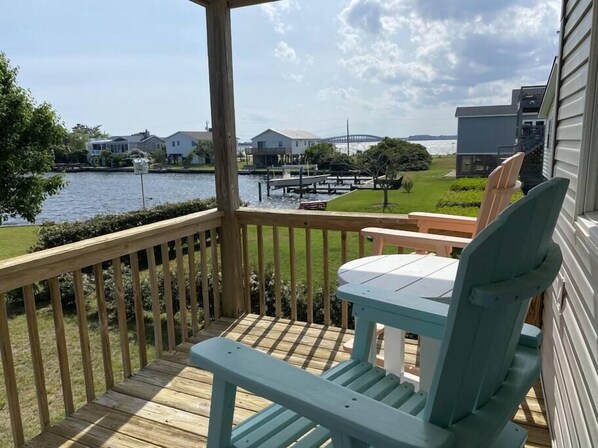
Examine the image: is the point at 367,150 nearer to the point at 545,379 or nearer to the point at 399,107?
the point at 399,107

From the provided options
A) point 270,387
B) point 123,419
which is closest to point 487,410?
point 270,387

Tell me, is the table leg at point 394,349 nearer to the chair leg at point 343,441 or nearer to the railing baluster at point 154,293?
the chair leg at point 343,441

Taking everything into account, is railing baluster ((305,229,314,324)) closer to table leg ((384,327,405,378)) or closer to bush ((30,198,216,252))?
table leg ((384,327,405,378))

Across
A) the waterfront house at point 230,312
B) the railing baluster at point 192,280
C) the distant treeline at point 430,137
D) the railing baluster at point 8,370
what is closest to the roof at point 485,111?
the distant treeline at point 430,137

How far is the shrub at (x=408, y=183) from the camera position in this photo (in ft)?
12.1

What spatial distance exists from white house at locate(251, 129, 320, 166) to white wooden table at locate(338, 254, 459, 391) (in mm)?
1745

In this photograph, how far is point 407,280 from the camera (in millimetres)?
1828

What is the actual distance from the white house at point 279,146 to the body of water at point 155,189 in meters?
0.19

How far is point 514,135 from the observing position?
111 inches

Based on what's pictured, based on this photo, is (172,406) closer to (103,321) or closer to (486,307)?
(103,321)

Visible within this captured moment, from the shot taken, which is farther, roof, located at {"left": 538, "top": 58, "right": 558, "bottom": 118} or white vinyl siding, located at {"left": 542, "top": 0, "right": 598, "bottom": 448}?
roof, located at {"left": 538, "top": 58, "right": 558, "bottom": 118}

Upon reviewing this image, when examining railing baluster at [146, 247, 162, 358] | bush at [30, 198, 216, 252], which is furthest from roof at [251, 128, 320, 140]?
bush at [30, 198, 216, 252]

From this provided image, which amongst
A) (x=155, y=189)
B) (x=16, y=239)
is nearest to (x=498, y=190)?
(x=155, y=189)

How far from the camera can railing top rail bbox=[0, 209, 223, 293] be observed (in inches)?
78.2
